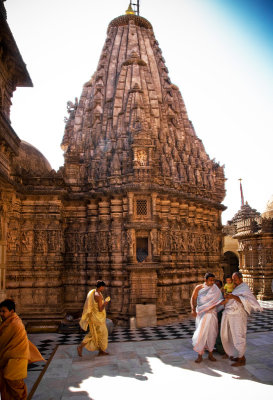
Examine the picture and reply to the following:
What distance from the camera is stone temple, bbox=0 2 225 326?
Result: 14445mm

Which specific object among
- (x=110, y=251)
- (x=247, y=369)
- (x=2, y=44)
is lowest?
(x=247, y=369)

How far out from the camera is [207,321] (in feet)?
27.5

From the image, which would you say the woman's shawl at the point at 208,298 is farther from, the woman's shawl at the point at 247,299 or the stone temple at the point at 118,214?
the stone temple at the point at 118,214

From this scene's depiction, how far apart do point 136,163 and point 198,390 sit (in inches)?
414

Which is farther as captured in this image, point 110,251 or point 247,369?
point 110,251

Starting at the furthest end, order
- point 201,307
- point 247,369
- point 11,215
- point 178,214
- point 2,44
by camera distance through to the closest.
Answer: point 178,214, point 11,215, point 2,44, point 201,307, point 247,369

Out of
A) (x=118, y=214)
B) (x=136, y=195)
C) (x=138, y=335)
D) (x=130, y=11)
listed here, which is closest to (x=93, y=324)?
(x=138, y=335)

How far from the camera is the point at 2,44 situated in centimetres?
991

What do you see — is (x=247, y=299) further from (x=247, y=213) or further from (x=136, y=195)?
(x=247, y=213)

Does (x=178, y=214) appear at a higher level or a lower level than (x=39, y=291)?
higher

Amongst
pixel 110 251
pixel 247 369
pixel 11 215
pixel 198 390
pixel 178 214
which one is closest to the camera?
pixel 198 390

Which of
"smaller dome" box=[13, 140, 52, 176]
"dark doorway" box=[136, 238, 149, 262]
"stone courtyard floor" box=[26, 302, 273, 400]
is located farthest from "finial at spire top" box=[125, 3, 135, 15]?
"stone courtyard floor" box=[26, 302, 273, 400]

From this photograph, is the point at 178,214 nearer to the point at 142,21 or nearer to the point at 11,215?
the point at 11,215

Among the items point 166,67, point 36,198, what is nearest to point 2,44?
point 36,198
